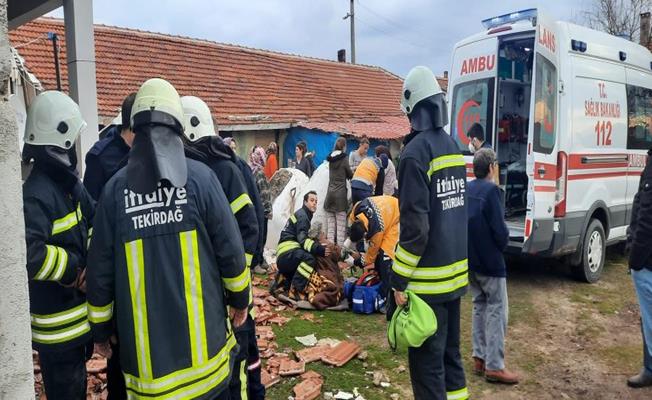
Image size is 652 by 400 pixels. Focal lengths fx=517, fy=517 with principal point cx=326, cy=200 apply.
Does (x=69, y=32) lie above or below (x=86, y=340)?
above

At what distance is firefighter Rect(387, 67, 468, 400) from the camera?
3047 millimetres

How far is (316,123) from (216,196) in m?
13.8

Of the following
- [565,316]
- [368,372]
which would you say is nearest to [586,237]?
[565,316]

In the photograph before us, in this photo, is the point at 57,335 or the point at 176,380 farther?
the point at 57,335

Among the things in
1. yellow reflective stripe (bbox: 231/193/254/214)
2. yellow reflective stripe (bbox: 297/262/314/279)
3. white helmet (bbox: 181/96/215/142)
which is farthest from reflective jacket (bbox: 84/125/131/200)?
yellow reflective stripe (bbox: 297/262/314/279)

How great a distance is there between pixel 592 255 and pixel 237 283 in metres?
5.89

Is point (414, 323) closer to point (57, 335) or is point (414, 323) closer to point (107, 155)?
point (57, 335)

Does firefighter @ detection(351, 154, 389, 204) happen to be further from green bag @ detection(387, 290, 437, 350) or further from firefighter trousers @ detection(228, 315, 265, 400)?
green bag @ detection(387, 290, 437, 350)

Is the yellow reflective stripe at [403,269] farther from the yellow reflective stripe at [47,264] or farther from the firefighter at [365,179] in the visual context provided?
the firefighter at [365,179]

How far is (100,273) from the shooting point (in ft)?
7.11

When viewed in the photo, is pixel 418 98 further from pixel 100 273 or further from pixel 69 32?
pixel 69 32

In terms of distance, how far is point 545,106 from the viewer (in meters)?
5.93

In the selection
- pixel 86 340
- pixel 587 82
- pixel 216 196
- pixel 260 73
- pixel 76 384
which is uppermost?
pixel 260 73

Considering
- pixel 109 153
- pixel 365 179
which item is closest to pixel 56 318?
→ pixel 109 153
